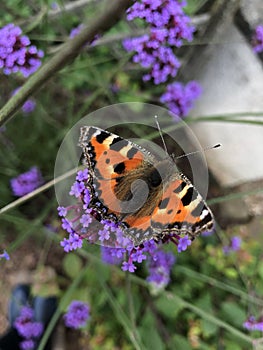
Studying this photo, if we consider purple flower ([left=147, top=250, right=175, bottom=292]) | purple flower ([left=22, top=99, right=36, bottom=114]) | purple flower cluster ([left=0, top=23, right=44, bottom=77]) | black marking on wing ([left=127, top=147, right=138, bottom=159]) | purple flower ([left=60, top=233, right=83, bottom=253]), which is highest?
purple flower cluster ([left=0, top=23, right=44, bottom=77])

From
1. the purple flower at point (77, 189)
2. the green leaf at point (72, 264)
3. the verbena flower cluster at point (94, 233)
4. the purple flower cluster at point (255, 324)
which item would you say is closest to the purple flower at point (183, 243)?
the verbena flower cluster at point (94, 233)

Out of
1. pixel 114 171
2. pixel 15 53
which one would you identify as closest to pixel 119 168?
pixel 114 171

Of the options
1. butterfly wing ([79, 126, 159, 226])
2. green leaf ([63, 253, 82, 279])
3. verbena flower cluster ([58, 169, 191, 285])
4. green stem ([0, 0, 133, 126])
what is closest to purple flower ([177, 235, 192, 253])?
verbena flower cluster ([58, 169, 191, 285])

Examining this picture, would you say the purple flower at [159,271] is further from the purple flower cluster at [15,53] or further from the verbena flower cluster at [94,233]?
the purple flower cluster at [15,53]

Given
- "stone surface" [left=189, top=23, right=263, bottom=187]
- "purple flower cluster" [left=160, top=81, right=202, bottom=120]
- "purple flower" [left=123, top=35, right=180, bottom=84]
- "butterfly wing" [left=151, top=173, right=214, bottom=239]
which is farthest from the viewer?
"stone surface" [left=189, top=23, right=263, bottom=187]

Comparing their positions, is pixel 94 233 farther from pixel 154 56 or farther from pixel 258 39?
pixel 258 39

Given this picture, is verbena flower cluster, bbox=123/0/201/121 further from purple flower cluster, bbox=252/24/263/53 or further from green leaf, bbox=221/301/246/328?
green leaf, bbox=221/301/246/328

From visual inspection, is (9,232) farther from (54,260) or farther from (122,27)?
(122,27)
